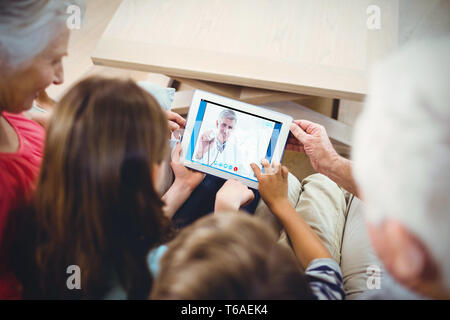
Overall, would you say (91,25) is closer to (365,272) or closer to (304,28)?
(304,28)

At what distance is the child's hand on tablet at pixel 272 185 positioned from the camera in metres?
0.75

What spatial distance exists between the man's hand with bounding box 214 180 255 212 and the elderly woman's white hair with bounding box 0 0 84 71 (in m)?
0.43

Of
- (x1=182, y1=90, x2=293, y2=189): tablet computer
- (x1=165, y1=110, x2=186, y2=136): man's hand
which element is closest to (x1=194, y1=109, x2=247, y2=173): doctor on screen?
(x1=182, y1=90, x2=293, y2=189): tablet computer

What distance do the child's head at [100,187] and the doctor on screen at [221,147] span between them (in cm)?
27

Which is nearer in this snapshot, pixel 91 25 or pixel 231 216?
pixel 231 216

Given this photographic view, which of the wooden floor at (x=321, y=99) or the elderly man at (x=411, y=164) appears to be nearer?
the elderly man at (x=411, y=164)

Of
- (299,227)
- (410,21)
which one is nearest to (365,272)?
(299,227)

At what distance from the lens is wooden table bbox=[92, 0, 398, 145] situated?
85 cm

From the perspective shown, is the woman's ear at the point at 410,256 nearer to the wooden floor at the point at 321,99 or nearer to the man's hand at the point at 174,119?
the man's hand at the point at 174,119

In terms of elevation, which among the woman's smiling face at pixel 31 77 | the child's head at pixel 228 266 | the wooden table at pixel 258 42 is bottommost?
the child's head at pixel 228 266

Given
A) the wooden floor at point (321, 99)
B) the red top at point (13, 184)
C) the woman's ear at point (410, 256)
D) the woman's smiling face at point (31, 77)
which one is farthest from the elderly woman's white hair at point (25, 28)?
the wooden floor at point (321, 99)

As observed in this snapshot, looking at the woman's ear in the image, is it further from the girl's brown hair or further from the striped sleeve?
the girl's brown hair
